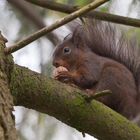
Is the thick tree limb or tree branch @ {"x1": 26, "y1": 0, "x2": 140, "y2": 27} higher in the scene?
tree branch @ {"x1": 26, "y1": 0, "x2": 140, "y2": 27}

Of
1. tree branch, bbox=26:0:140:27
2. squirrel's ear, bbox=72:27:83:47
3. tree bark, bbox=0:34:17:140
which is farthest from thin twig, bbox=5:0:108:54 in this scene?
squirrel's ear, bbox=72:27:83:47

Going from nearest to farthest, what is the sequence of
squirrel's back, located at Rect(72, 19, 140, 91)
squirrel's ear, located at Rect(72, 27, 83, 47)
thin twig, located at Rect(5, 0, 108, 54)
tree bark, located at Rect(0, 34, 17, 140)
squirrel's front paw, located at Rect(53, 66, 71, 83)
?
tree bark, located at Rect(0, 34, 17, 140) → thin twig, located at Rect(5, 0, 108, 54) → squirrel's front paw, located at Rect(53, 66, 71, 83) → squirrel's back, located at Rect(72, 19, 140, 91) → squirrel's ear, located at Rect(72, 27, 83, 47)

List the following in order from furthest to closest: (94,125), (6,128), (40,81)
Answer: (94,125)
(40,81)
(6,128)

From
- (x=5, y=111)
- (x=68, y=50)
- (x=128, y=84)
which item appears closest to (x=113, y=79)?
(x=128, y=84)

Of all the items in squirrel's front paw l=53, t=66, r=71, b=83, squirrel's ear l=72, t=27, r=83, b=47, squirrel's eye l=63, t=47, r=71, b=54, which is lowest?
squirrel's eye l=63, t=47, r=71, b=54

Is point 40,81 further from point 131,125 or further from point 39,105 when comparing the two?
point 131,125

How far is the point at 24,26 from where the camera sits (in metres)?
2.37

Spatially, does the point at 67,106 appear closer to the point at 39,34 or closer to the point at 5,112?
the point at 39,34

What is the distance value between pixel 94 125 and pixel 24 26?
0.87 meters

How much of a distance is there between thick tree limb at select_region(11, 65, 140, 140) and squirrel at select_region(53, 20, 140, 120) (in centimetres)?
57

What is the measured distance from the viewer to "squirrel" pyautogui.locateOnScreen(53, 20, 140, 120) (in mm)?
2297

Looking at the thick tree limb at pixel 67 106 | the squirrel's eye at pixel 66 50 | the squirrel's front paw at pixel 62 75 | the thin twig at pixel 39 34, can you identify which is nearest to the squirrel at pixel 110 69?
the squirrel's front paw at pixel 62 75

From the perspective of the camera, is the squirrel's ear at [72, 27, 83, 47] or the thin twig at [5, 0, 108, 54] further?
the squirrel's ear at [72, 27, 83, 47]

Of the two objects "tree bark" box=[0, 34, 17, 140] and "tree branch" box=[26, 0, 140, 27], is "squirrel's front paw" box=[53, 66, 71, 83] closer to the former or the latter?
"tree branch" box=[26, 0, 140, 27]
